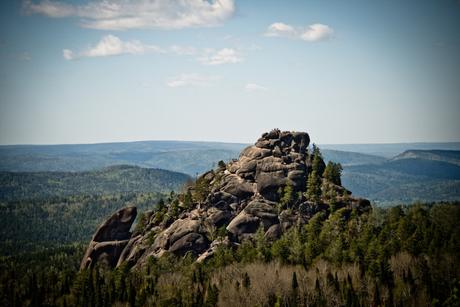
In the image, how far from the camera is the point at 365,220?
147875mm

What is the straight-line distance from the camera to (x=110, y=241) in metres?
173

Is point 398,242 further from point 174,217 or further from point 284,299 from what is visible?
point 174,217

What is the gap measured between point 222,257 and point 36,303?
62.4 m

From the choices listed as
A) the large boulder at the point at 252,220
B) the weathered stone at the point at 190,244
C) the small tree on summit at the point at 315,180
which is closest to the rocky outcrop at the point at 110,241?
the weathered stone at the point at 190,244

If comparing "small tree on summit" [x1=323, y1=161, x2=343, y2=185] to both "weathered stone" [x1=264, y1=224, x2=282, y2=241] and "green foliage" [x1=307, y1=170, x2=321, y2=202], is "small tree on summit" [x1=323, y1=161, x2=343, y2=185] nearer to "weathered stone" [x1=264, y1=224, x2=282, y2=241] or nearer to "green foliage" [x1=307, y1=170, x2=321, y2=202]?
"green foliage" [x1=307, y1=170, x2=321, y2=202]

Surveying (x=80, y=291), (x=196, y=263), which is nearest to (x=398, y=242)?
(x=196, y=263)

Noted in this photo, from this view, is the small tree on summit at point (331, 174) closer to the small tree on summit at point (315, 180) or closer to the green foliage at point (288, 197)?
the small tree on summit at point (315, 180)

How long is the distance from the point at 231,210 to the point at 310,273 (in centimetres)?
4224

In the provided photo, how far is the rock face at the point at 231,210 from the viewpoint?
15212cm

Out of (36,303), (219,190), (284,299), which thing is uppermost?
(219,190)

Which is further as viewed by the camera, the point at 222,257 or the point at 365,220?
the point at 365,220

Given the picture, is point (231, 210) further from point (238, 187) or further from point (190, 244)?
point (190, 244)

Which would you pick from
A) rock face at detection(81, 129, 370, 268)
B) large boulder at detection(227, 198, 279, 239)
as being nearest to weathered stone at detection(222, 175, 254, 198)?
rock face at detection(81, 129, 370, 268)

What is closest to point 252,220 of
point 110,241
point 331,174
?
point 331,174
